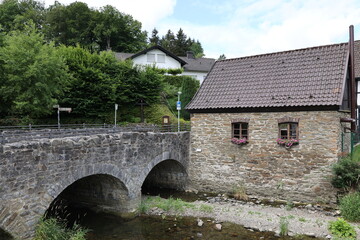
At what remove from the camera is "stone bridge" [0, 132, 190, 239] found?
25.7 feet

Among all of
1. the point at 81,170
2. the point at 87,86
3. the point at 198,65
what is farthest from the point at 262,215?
the point at 198,65

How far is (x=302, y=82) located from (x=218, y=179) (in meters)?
6.57

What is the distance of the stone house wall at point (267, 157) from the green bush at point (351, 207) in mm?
1089

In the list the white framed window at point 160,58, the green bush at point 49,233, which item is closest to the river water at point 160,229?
the green bush at point 49,233

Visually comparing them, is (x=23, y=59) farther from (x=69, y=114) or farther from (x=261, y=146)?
(x=261, y=146)

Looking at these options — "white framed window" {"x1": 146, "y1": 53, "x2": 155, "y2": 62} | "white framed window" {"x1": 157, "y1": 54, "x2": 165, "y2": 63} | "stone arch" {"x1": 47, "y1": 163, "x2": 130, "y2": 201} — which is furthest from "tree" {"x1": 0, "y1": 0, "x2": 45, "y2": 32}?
"stone arch" {"x1": 47, "y1": 163, "x2": 130, "y2": 201}

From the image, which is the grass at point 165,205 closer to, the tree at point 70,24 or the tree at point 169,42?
the tree at point 70,24

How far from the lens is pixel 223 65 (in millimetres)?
17797

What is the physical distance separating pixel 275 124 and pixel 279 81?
254 centimetres

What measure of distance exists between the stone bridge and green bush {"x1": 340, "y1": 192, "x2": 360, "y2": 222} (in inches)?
307

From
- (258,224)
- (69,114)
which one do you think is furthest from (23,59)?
(258,224)

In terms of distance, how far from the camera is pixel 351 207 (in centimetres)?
1095

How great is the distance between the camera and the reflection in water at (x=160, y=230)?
10055mm

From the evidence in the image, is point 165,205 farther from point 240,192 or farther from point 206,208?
point 240,192
